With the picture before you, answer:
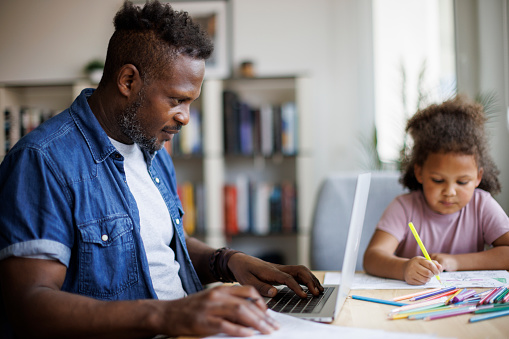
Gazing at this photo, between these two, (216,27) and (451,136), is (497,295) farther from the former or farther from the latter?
(216,27)

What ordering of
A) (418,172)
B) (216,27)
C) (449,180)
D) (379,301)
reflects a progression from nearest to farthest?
(379,301)
(449,180)
(418,172)
(216,27)

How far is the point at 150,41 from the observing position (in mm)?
1105

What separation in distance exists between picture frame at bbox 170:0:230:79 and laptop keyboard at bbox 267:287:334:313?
2.28 m

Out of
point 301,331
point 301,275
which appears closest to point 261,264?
point 301,275

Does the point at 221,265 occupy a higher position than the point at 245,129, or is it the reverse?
the point at 245,129

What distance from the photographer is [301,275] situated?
1.04 metres

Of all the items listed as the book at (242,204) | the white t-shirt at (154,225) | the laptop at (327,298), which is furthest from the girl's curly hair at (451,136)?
the book at (242,204)

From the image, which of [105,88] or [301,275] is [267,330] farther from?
[105,88]

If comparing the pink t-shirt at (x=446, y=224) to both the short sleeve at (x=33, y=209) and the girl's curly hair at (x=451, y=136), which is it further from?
the short sleeve at (x=33, y=209)

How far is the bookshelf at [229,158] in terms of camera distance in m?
2.90

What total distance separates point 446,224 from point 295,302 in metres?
0.75

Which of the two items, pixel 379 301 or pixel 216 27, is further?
pixel 216 27

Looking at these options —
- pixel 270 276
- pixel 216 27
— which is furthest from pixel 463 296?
pixel 216 27

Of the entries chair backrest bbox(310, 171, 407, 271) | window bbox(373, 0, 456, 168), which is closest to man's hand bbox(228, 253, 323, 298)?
chair backrest bbox(310, 171, 407, 271)
